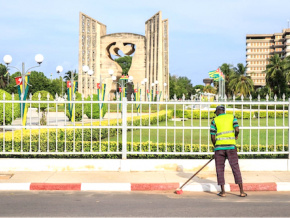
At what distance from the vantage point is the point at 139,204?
6527mm

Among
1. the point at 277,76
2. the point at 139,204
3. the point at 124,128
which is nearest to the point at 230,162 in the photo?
the point at 139,204

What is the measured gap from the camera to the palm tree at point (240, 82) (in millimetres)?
80125

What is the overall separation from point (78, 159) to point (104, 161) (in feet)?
1.82

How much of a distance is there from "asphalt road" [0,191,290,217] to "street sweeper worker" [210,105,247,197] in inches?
13.1

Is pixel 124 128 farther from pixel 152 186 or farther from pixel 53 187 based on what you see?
pixel 53 187

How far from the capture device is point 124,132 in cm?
921

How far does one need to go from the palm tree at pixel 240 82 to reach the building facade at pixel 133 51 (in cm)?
2036

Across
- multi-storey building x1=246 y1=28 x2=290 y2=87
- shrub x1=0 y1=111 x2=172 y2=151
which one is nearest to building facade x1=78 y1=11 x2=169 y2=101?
shrub x1=0 y1=111 x2=172 y2=151

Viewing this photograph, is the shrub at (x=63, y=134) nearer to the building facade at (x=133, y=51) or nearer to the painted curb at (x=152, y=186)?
the painted curb at (x=152, y=186)

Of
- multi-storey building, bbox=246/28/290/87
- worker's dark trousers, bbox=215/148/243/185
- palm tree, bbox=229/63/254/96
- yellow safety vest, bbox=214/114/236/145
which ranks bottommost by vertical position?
worker's dark trousers, bbox=215/148/243/185

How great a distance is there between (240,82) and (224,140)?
74.8 meters

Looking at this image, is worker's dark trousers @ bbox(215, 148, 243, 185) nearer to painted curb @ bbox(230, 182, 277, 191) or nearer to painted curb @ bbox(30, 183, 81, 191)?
painted curb @ bbox(230, 182, 277, 191)

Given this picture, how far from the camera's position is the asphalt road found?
5.87m

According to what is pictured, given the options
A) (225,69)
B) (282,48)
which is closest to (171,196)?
(225,69)
